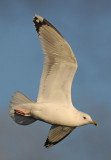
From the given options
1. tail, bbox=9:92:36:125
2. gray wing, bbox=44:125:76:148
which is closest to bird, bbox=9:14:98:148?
tail, bbox=9:92:36:125

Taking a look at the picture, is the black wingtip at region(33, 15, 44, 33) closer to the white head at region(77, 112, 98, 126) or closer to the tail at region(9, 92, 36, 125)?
the tail at region(9, 92, 36, 125)

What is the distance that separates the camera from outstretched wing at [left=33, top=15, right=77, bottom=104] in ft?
39.5

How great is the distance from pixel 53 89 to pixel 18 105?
1059mm

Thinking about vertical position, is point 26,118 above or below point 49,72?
below

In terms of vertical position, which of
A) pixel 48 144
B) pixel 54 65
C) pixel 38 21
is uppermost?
pixel 38 21

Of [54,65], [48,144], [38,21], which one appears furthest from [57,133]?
[38,21]

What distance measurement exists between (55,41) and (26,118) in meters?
2.48

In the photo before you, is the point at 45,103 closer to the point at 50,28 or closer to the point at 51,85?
the point at 51,85

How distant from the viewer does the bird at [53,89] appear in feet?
39.6

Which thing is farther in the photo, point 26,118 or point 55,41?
point 26,118

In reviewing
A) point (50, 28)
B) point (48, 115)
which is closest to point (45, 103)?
point (48, 115)

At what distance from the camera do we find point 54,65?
40.4 feet

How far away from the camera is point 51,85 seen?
12508 millimetres

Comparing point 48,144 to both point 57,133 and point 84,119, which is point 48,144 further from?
point 84,119
